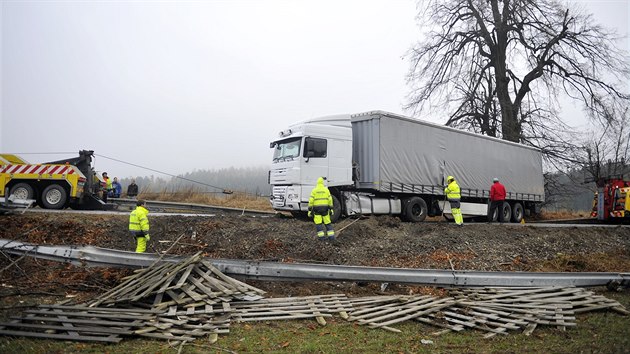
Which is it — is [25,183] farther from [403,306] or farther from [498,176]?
[498,176]

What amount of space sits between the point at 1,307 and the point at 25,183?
9425 mm

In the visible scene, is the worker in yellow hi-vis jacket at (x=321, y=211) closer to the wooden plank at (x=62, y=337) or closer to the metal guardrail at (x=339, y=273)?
the metal guardrail at (x=339, y=273)

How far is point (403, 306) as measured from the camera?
568 cm

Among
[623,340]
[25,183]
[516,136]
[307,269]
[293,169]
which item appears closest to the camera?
[623,340]

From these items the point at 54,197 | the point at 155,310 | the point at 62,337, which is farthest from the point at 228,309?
the point at 54,197

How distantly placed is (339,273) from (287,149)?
650 cm

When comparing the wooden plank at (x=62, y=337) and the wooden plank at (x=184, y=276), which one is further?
the wooden plank at (x=184, y=276)

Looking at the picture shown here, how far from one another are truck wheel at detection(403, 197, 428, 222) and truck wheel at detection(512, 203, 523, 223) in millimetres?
6847

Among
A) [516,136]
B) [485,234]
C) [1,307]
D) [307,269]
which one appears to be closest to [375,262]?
[307,269]

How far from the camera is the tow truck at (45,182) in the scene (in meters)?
12.4

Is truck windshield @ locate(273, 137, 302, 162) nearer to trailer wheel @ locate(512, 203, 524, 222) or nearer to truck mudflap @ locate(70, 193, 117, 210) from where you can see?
truck mudflap @ locate(70, 193, 117, 210)

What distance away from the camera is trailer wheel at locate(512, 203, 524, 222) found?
18.4 meters

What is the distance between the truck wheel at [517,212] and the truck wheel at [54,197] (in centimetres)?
1848

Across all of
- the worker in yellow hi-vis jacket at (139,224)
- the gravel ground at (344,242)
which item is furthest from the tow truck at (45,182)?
the worker in yellow hi-vis jacket at (139,224)
